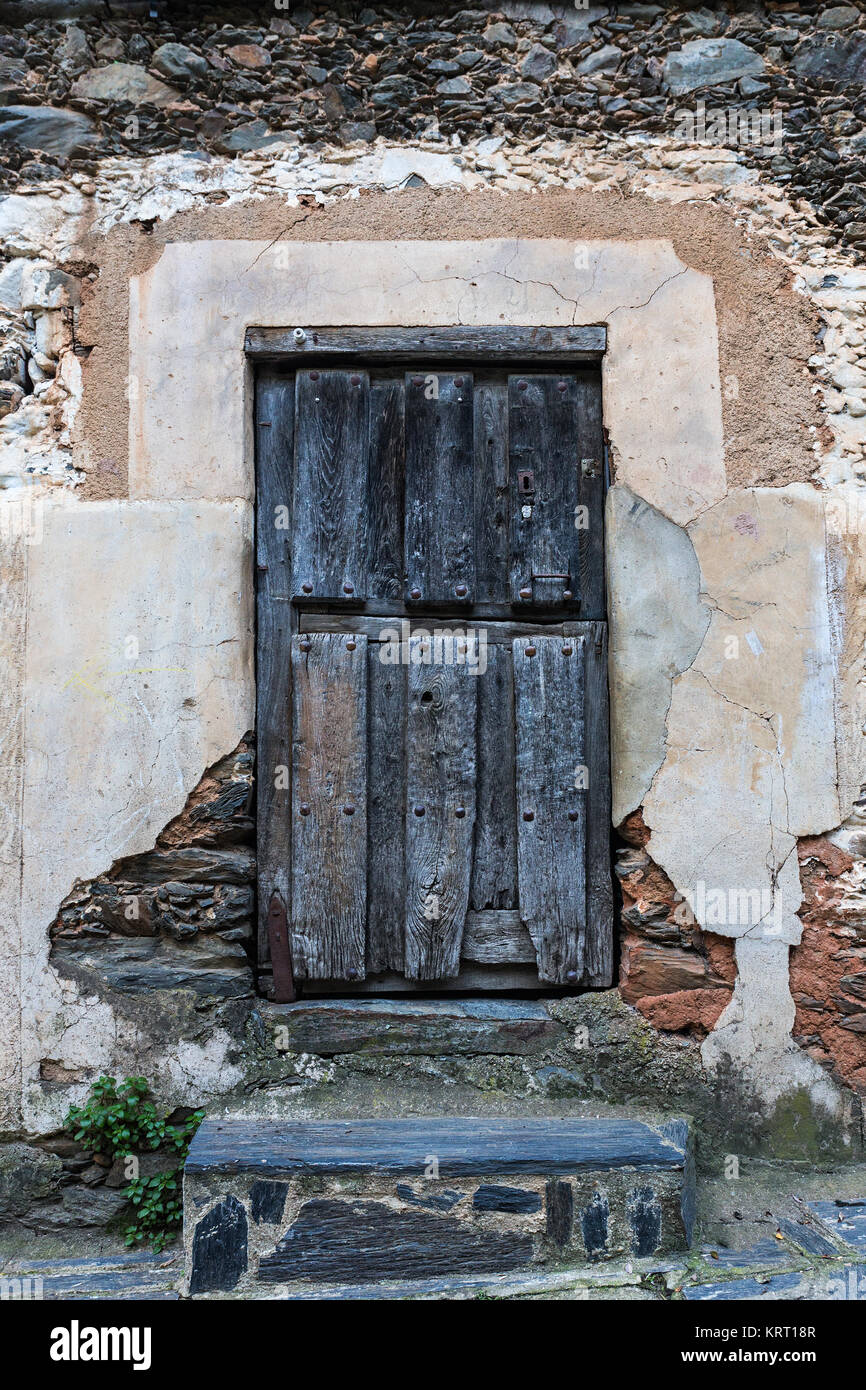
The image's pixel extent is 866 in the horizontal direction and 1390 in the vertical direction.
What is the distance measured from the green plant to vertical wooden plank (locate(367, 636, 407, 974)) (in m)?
0.76

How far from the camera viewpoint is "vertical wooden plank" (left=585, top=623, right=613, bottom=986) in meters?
3.05

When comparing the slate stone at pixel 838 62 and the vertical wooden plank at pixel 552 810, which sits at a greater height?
the slate stone at pixel 838 62

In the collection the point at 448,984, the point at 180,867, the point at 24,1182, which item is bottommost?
the point at 24,1182

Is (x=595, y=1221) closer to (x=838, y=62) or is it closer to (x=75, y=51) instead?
(x=838, y=62)

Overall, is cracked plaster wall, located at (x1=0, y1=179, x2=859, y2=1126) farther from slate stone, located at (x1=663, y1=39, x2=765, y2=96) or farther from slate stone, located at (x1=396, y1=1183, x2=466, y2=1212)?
slate stone, located at (x1=396, y1=1183, x2=466, y2=1212)

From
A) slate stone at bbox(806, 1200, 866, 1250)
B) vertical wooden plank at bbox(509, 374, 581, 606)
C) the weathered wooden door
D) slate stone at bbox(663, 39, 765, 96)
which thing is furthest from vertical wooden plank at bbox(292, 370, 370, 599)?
slate stone at bbox(806, 1200, 866, 1250)

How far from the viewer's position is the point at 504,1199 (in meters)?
2.51

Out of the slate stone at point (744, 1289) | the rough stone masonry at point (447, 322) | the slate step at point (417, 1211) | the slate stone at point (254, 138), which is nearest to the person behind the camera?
the slate stone at point (744, 1289)

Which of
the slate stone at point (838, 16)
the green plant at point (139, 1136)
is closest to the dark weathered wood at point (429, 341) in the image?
the slate stone at point (838, 16)

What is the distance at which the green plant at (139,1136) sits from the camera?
2803 mm

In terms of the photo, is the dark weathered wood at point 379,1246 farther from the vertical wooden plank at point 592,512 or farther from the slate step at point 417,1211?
the vertical wooden plank at point 592,512

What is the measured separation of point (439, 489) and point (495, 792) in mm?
1018

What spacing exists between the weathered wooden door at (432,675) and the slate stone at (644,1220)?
68 centimetres

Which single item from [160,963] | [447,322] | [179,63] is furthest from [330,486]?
[160,963]
